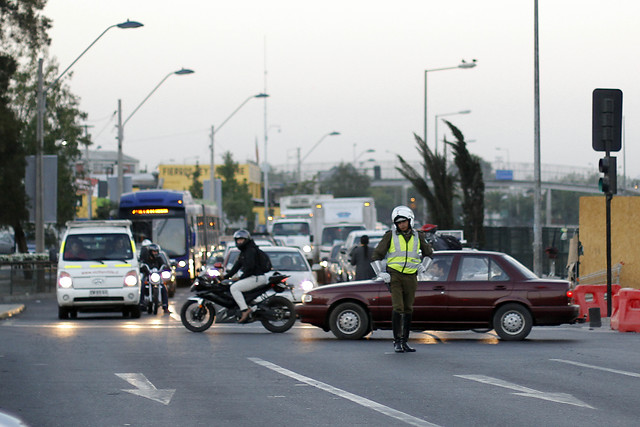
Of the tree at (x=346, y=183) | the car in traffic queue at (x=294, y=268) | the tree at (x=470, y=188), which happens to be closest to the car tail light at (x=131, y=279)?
the car in traffic queue at (x=294, y=268)

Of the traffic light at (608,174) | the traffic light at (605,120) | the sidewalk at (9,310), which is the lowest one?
the sidewalk at (9,310)

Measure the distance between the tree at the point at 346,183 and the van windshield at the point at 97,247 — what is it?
101234 millimetres

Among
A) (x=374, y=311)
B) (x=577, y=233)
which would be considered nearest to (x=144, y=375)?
(x=374, y=311)

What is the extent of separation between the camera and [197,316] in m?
19.5

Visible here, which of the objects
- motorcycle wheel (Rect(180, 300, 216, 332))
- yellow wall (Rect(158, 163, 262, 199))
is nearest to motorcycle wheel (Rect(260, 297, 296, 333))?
motorcycle wheel (Rect(180, 300, 216, 332))

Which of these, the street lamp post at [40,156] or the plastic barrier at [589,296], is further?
the street lamp post at [40,156]

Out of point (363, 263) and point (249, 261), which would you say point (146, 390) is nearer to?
point (249, 261)

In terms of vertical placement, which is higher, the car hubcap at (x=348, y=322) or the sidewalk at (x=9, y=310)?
the car hubcap at (x=348, y=322)

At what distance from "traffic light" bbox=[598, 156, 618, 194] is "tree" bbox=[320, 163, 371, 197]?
10419cm

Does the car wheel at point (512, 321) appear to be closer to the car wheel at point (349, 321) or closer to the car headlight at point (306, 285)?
the car wheel at point (349, 321)

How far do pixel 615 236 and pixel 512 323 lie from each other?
33.5 ft

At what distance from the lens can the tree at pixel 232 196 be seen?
353 feet

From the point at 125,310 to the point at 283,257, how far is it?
3541 mm

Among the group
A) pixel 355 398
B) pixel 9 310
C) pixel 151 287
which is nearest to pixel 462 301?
pixel 355 398
